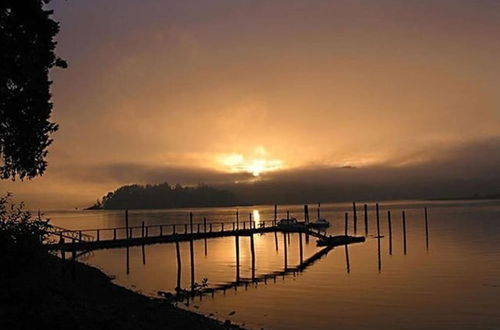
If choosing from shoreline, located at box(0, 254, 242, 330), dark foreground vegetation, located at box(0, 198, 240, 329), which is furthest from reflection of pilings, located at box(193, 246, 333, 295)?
shoreline, located at box(0, 254, 242, 330)

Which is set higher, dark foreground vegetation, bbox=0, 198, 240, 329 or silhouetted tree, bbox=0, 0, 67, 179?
silhouetted tree, bbox=0, 0, 67, 179

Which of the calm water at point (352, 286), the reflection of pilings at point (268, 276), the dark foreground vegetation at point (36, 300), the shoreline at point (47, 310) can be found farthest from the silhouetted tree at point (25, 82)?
the reflection of pilings at point (268, 276)

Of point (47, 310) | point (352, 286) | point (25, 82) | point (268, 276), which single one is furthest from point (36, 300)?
point (268, 276)

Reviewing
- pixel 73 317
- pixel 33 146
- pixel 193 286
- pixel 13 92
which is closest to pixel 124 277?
pixel 193 286

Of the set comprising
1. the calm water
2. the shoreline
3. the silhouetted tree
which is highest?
the silhouetted tree

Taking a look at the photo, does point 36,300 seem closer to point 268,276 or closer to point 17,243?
point 17,243

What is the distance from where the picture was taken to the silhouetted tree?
19.4 m

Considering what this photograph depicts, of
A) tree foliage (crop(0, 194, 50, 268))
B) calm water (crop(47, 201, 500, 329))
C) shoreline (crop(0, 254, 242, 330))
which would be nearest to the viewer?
shoreline (crop(0, 254, 242, 330))

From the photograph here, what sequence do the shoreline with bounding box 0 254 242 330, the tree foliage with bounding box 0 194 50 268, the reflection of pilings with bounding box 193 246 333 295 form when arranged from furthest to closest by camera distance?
the reflection of pilings with bounding box 193 246 333 295 → the tree foliage with bounding box 0 194 50 268 → the shoreline with bounding box 0 254 242 330

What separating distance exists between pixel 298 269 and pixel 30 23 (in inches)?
1590

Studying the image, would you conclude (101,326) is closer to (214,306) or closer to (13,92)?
(13,92)

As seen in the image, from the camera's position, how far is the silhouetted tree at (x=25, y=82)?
765 inches

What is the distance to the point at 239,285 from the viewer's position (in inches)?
1682

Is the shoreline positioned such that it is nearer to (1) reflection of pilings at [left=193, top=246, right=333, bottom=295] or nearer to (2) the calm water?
(2) the calm water
